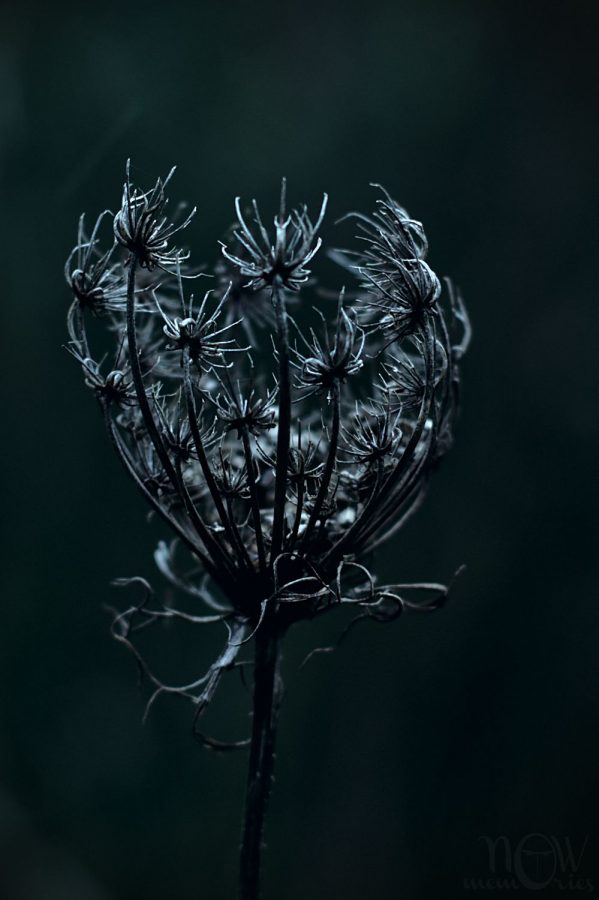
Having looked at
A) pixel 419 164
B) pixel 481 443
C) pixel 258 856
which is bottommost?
pixel 258 856

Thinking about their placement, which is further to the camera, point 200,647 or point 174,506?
point 200,647

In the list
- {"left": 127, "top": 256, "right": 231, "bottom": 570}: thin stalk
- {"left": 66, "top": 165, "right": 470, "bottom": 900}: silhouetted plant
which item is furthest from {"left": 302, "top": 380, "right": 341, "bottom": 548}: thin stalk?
{"left": 127, "top": 256, "right": 231, "bottom": 570}: thin stalk

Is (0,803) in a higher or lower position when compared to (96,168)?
lower

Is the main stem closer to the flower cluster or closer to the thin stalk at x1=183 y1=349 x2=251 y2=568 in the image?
the flower cluster

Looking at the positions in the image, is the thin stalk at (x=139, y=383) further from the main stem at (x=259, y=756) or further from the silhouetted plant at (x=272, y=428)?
the main stem at (x=259, y=756)

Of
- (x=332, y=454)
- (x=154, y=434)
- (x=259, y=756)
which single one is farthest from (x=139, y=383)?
(x=259, y=756)

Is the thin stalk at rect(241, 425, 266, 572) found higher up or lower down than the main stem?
higher up

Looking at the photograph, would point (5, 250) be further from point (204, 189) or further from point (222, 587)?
point (222, 587)

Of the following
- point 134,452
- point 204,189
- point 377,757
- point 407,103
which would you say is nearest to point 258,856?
point 134,452

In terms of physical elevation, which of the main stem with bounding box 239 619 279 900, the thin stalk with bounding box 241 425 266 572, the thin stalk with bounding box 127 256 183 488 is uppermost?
the thin stalk with bounding box 127 256 183 488
